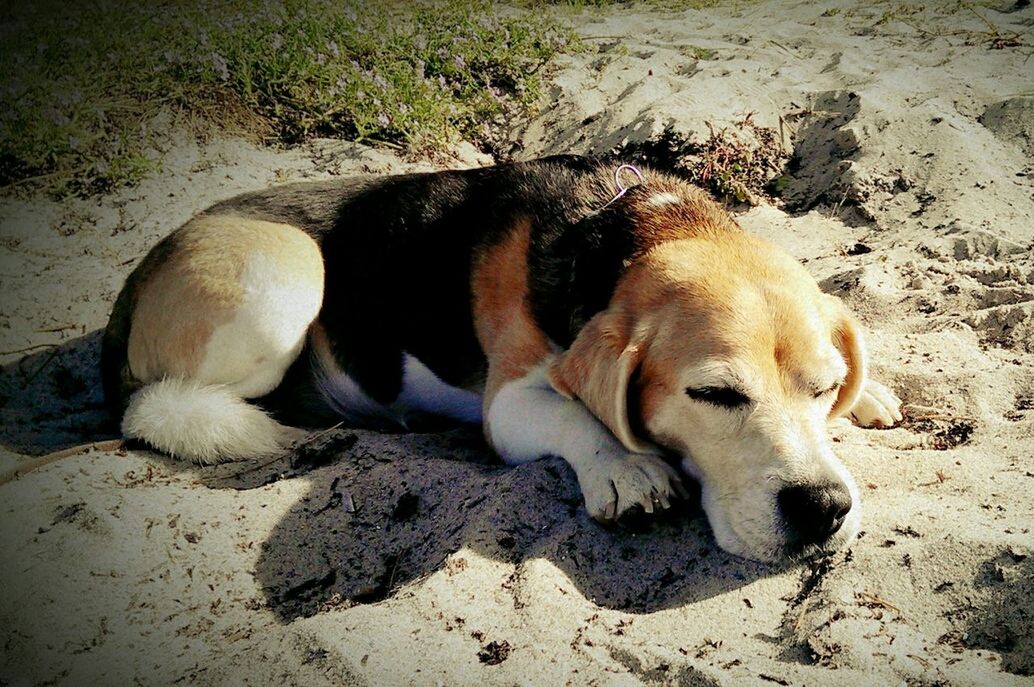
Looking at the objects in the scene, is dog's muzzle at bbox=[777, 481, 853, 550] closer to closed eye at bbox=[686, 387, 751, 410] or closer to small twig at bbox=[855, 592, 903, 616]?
small twig at bbox=[855, 592, 903, 616]

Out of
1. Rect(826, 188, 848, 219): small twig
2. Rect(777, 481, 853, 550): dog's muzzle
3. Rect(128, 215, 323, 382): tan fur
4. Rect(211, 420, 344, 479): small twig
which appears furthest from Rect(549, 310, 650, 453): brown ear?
Rect(826, 188, 848, 219): small twig

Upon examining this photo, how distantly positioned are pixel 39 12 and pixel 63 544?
6345mm

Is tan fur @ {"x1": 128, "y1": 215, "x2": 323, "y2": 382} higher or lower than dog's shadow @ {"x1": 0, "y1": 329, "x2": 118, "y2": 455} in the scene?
higher

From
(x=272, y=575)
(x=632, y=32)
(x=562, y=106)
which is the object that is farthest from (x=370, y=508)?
(x=632, y=32)

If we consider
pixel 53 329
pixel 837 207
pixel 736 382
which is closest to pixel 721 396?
pixel 736 382

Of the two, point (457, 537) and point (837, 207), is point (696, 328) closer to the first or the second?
point (457, 537)

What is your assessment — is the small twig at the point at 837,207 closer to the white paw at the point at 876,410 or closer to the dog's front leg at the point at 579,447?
the white paw at the point at 876,410

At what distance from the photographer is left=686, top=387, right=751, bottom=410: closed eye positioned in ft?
8.97

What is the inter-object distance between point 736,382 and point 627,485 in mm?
548

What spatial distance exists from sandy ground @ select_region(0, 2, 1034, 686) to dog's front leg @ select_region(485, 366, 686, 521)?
10 cm

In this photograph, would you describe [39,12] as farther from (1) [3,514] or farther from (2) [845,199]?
(2) [845,199]

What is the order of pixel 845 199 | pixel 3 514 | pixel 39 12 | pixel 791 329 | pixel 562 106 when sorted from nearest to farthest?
1. pixel 791 329
2. pixel 3 514
3. pixel 845 199
4. pixel 562 106
5. pixel 39 12

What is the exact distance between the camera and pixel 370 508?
3.28 m

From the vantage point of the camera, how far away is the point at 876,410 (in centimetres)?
351
